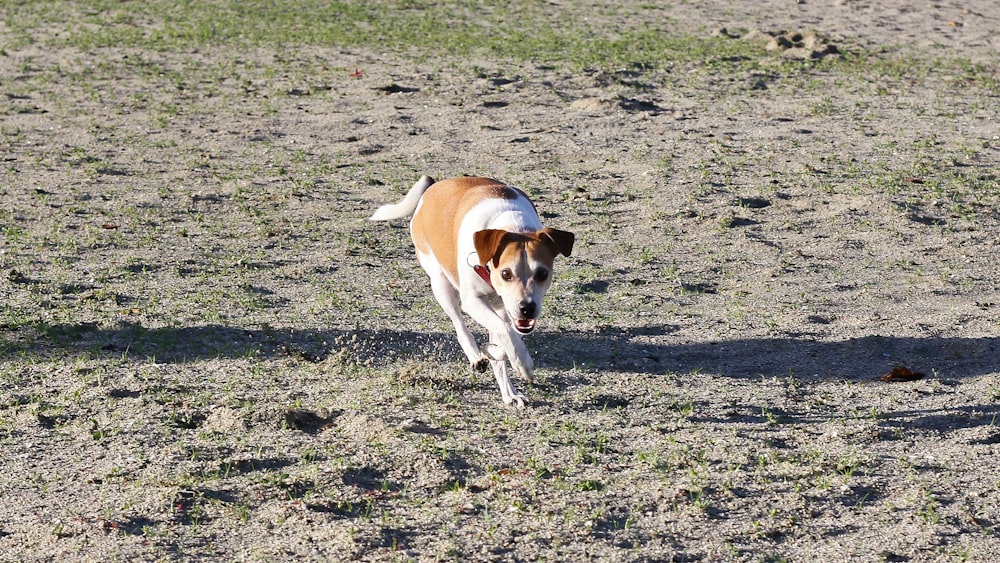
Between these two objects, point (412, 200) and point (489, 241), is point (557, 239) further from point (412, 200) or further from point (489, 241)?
point (412, 200)

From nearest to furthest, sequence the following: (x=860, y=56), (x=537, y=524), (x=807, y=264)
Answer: (x=537, y=524) < (x=807, y=264) < (x=860, y=56)

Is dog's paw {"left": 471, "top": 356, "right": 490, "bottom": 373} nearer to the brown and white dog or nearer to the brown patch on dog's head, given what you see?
the brown and white dog

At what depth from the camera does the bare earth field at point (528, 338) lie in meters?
5.25

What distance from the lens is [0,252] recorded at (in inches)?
348

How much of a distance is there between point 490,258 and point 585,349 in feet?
4.86

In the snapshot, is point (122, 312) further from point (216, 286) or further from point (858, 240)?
point (858, 240)

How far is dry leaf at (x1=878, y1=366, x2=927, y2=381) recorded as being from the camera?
22.4 feet

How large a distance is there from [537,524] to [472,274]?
1.55 m

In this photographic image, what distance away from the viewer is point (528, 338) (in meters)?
7.44

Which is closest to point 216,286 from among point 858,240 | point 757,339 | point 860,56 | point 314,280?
point 314,280

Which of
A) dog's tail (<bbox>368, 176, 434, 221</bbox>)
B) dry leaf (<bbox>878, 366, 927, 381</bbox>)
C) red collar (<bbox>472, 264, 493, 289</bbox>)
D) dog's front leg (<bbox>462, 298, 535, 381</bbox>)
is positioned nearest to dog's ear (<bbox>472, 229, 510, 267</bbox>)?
red collar (<bbox>472, 264, 493, 289</bbox>)

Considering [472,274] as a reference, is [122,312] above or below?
below

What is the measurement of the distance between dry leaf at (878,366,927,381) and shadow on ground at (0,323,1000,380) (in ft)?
0.24

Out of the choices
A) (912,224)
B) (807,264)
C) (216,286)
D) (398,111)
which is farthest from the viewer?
(398,111)
